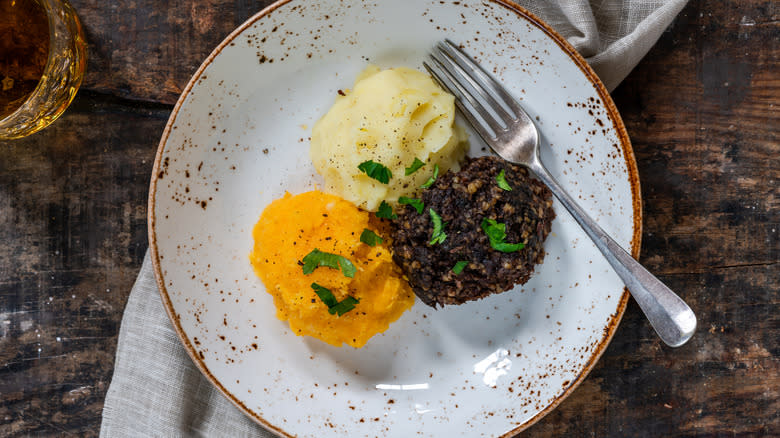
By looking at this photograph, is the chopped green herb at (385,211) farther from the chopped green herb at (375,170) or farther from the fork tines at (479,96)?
the fork tines at (479,96)

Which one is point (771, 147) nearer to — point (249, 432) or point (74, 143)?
point (249, 432)

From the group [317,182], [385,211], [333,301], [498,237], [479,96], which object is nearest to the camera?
[498,237]

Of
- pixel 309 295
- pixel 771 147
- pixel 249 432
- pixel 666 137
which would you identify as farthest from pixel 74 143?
pixel 771 147

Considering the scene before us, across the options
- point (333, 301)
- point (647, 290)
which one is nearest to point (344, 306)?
point (333, 301)

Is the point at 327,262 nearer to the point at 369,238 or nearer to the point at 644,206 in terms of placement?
the point at 369,238

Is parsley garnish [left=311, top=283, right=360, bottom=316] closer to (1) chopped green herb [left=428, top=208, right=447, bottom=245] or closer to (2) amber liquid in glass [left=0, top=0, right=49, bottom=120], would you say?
(1) chopped green herb [left=428, top=208, right=447, bottom=245]

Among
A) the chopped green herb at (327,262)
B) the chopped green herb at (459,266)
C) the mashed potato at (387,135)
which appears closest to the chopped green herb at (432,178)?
the mashed potato at (387,135)
